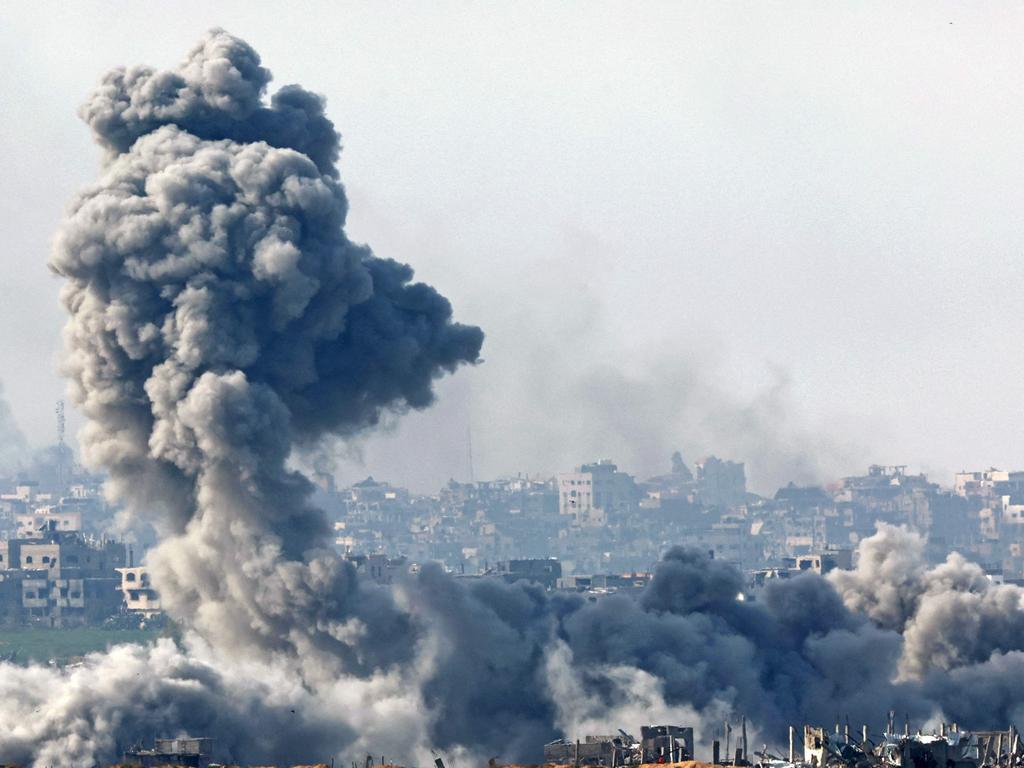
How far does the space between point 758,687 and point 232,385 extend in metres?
21.3

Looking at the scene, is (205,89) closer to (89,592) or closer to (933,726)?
(933,726)

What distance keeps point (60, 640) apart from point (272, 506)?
74450 mm

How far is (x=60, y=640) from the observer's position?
168m

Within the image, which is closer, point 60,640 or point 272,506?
point 272,506

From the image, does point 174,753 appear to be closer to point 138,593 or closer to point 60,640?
point 60,640

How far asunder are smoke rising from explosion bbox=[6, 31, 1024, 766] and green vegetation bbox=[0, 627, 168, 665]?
5041cm

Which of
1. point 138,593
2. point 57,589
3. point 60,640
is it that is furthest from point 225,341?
point 57,589

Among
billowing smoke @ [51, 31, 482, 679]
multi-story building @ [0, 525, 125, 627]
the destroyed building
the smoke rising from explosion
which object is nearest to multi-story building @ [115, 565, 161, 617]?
multi-story building @ [0, 525, 125, 627]

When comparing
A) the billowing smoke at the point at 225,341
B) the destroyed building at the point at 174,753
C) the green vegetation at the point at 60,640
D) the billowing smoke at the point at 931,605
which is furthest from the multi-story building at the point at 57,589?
the destroyed building at the point at 174,753

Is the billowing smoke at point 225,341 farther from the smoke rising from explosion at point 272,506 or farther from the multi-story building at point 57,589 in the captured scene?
the multi-story building at point 57,589

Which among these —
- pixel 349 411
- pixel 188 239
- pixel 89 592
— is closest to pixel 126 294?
pixel 188 239

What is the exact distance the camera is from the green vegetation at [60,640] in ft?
510

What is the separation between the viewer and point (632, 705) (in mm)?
99438

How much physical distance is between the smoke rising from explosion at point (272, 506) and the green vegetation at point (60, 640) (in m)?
50.4
